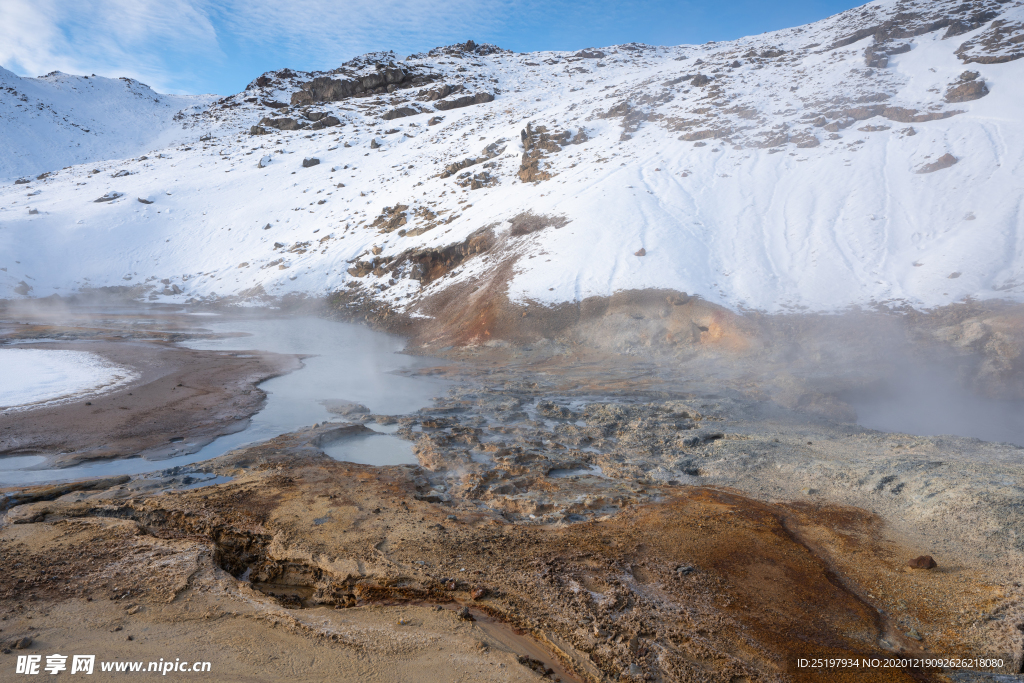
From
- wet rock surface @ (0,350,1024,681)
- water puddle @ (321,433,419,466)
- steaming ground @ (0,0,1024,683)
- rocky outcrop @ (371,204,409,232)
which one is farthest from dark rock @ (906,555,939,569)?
rocky outcrop @ (371,204,409,232)

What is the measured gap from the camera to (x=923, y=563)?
16.5 ft

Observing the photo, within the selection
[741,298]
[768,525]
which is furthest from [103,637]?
[741,298]

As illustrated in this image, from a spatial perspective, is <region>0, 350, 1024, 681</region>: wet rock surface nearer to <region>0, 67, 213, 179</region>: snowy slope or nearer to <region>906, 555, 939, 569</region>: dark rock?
<region>906, 555, 939, 569</region>: dark rock

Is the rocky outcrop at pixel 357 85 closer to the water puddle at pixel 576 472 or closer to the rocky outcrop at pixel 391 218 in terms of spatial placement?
the rocky outcrop at pixel 391 218

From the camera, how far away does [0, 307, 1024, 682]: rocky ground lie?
389 centimetres

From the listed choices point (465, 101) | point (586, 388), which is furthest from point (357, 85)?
point (586, 388)

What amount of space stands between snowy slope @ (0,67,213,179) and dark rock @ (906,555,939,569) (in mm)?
69591

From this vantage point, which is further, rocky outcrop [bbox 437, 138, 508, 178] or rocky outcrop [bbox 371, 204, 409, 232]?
rocky outcrop [bbox 437, 138, 508, 178]

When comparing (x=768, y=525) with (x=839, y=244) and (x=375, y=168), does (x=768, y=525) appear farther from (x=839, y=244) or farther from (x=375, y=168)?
(x=375, y=168)

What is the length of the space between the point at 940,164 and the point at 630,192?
474 inches

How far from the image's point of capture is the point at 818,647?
160 inches

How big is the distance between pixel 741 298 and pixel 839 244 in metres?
5.23

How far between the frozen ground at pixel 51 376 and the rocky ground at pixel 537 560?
20.1 feet

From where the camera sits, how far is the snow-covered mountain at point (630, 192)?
18.0m
